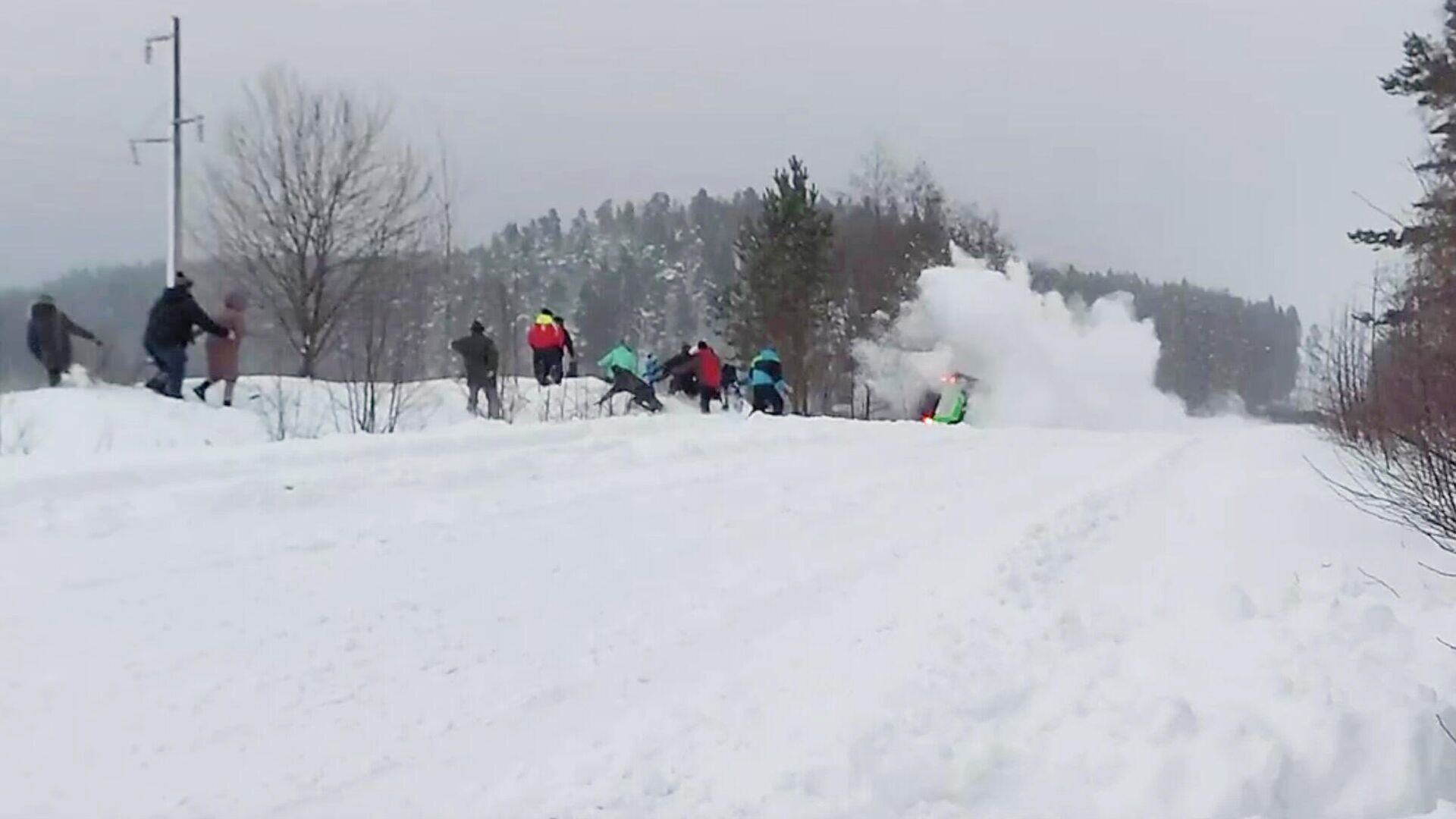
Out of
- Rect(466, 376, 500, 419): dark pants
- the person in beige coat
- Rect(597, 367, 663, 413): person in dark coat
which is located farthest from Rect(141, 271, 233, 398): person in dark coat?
Rect(597, 367, 663, 413): person in dark coat

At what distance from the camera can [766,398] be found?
2470 centimetres

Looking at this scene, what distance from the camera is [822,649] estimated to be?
6.57 m

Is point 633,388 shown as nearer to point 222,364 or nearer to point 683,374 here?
point 683,374

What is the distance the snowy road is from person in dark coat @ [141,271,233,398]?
6078 mm

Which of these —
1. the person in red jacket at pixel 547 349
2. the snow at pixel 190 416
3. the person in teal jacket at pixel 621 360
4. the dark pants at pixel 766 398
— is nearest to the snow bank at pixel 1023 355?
the dark pants at pixel 766 398

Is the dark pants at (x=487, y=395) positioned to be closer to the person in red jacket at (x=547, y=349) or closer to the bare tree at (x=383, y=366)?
the bare tree at (x=383, y=366)

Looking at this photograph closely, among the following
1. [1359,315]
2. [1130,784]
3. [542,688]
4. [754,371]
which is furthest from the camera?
[754,371]

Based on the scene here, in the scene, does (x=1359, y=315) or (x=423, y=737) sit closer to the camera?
(x=423, y=737)

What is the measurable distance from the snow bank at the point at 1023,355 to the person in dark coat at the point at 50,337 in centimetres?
2745

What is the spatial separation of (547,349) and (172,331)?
8348 mm

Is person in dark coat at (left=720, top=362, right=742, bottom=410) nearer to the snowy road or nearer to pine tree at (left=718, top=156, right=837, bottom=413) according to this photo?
pine tree at (left=718, top=156, right=837, bottom=413)

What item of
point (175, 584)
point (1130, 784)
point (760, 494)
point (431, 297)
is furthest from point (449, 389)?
point (1130, 784)

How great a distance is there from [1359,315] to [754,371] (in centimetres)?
1059

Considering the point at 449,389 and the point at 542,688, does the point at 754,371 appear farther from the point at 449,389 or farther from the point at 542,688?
the point at 542,688
